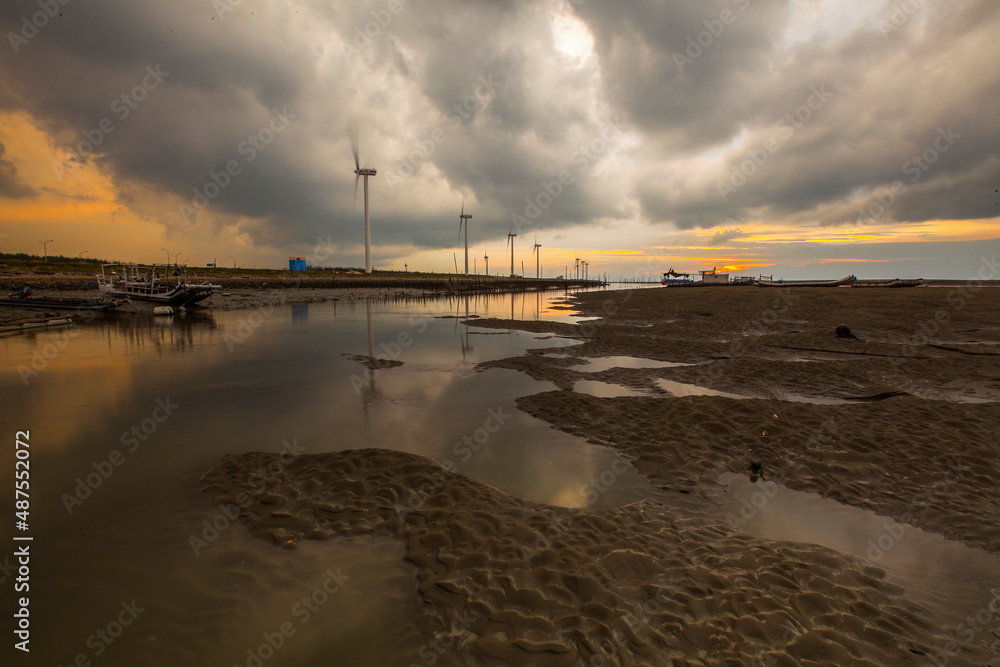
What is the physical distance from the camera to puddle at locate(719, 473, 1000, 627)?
4973 mm

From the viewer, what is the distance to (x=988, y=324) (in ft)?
83.7

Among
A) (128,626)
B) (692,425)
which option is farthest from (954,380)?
(128,626)

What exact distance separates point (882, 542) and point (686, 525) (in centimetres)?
290

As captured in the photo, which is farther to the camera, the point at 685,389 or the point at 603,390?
the point at 603,390

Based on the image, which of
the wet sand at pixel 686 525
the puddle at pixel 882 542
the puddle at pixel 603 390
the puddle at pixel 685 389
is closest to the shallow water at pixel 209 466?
the wet sand at pixel 686 525

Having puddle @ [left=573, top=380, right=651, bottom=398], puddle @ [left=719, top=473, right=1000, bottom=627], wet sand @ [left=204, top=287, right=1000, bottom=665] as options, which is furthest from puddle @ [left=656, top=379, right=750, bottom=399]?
puddle @ [left=719, top=473, right=1000, bottom=627]

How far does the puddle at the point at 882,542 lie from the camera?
4.97 meters

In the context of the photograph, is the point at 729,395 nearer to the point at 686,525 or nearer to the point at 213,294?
the point at 686,525

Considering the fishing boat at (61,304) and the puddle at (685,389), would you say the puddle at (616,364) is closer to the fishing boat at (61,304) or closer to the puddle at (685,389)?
the puddle at (685,389)

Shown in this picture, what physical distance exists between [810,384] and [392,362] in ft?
55.8

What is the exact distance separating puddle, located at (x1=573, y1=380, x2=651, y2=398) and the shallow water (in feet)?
4.46

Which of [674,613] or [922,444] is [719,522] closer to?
[674,613]

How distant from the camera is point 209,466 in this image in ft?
27.6

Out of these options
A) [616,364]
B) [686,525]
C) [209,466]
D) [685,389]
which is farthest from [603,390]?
[209,466]
